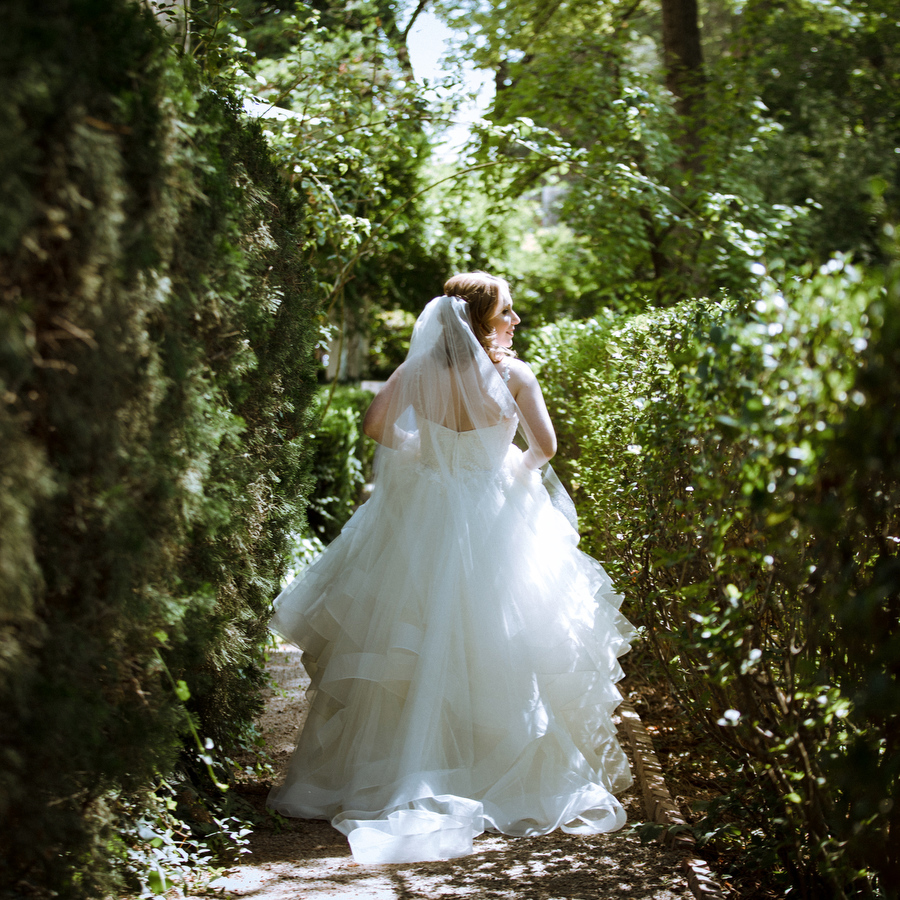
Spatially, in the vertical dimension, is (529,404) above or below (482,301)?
below

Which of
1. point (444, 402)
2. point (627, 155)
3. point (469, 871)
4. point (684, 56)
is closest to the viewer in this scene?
point (469, 871)

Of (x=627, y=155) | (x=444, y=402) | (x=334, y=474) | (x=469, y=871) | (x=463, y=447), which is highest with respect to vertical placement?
(x=627, y=155)

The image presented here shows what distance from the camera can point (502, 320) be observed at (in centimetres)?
381

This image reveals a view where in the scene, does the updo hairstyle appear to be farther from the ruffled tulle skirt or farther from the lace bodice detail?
the ruffled tulle skirt

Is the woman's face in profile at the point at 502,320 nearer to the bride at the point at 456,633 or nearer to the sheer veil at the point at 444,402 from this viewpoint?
the bride at the point at 456,633

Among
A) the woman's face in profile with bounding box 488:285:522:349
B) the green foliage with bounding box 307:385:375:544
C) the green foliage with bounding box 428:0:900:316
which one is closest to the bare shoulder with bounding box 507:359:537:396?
the woman's face in profile with bounding box 488:285:522:349

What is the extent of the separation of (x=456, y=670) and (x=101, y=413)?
75.6 inches

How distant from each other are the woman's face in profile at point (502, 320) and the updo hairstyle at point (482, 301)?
1cm

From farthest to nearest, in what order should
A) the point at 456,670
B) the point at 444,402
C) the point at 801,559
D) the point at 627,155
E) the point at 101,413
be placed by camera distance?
1. the point at 627,155
2. the point at 444,402
3. the point at 456,670
4. the point at 801,559
5. the point at 101,413

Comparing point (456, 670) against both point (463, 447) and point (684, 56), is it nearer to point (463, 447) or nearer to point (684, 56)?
point (463, 447)

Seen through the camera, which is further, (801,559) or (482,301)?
(482,301)

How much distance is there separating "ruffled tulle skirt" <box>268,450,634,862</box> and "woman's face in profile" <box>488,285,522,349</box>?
710mm

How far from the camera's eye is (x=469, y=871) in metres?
2.67

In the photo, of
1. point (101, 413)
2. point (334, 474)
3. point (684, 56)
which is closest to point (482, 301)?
point (101, 413)
